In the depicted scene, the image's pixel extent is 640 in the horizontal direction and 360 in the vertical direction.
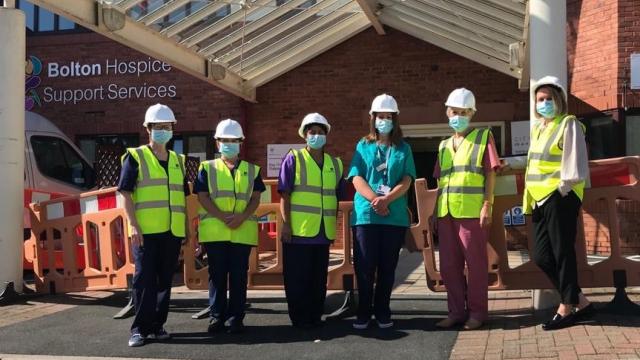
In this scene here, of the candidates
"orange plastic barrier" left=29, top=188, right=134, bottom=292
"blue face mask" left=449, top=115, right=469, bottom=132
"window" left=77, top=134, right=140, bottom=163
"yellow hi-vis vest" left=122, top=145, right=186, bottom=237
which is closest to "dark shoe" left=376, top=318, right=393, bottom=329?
"blue face mask" left=449, top=115, right=469, bottom=132

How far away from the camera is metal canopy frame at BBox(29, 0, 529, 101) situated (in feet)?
30.2

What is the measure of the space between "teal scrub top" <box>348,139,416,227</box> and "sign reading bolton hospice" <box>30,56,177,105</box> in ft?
28.3

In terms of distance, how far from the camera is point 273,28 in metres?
11.3

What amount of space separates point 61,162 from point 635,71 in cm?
923

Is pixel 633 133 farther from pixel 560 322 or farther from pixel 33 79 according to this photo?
pixel 33 79

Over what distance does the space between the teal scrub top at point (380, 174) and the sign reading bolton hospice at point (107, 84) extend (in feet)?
28.3

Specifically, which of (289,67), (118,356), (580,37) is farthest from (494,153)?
(289,67)

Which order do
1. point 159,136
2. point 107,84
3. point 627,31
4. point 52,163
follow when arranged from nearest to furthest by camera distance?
point 159,136 → point 627,31 → point 52,163 → point 107,84

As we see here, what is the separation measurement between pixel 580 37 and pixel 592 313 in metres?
6.02

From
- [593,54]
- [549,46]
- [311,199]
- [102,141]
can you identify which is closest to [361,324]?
[311,199]

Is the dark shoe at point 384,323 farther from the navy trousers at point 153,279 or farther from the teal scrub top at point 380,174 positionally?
the navy trousers at point 153,279

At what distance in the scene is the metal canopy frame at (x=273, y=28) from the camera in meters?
9.20

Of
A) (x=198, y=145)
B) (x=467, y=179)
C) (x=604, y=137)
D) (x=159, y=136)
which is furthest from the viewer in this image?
(x=198, y=145)

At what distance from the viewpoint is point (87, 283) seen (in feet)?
24.5
